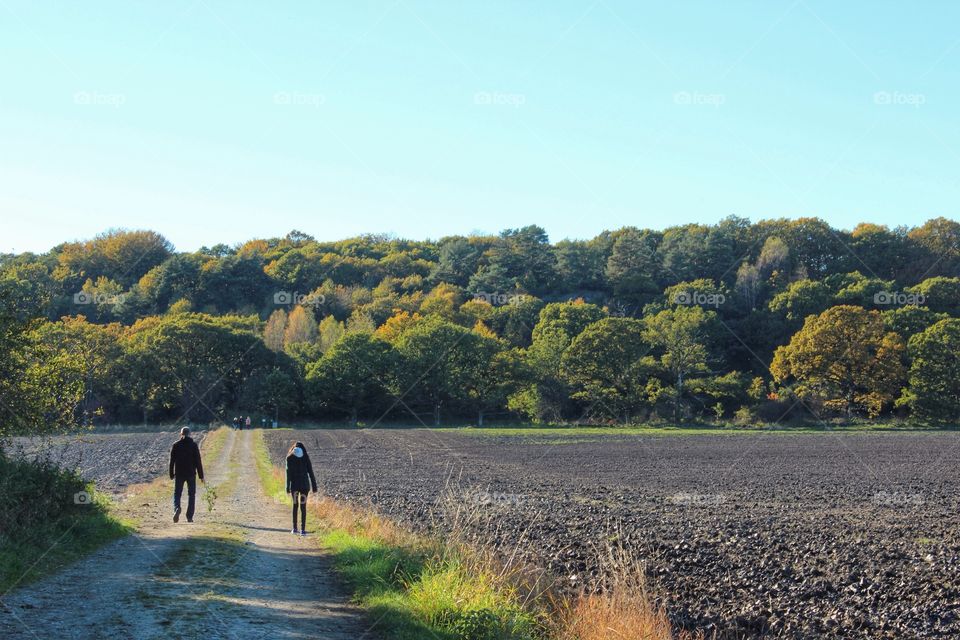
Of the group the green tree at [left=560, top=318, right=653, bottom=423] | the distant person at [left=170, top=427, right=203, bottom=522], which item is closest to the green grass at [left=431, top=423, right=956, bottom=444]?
the green tree at [left=560, top=318, right=653, bottom=423]

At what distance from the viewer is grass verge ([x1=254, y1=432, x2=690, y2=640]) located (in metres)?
9.81

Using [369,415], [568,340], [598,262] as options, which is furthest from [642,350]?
[598,262]

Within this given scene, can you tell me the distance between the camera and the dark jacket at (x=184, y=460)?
18.5 m

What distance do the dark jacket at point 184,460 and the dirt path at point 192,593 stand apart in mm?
Answer: 1140

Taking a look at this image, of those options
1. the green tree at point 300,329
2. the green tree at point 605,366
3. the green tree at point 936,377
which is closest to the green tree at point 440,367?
the green tree at point 605,366

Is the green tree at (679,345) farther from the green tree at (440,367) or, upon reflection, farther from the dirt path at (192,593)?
the dirt path at (192,593)

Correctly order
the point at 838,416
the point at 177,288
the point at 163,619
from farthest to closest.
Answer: the point at 177,288, the point at 838,416, the point at 163,619

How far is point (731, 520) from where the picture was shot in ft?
73.0

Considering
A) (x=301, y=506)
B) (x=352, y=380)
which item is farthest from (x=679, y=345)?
(x=301, y=506)

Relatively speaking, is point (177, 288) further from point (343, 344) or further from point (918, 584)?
point (918, 584)

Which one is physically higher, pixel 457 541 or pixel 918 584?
pixel 457 541

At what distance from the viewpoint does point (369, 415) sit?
99.4m

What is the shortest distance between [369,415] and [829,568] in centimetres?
8629

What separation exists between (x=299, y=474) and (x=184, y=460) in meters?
2.51
